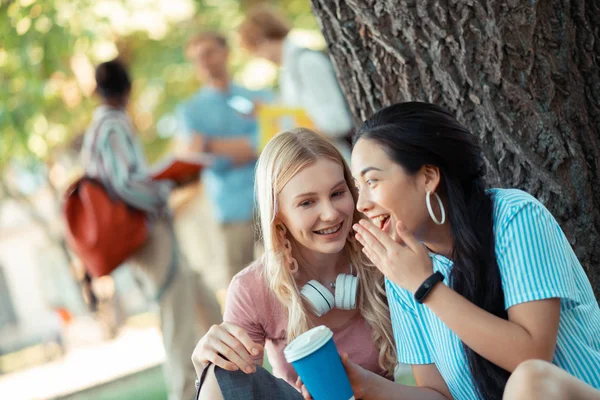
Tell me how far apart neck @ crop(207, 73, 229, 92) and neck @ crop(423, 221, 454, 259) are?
3781 millimetres

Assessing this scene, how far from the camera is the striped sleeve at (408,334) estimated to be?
242 centimetres

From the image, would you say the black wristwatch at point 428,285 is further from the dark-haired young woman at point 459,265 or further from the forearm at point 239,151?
the forearm at point 239,151

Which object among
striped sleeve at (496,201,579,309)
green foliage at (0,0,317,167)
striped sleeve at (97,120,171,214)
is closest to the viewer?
striped sleeve at (496,201,579,309)

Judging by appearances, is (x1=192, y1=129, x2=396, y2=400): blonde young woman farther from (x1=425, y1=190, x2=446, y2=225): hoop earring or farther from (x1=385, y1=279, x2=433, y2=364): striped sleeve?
(x1=425, y1=190, x2=446, y2=225): hoop earring

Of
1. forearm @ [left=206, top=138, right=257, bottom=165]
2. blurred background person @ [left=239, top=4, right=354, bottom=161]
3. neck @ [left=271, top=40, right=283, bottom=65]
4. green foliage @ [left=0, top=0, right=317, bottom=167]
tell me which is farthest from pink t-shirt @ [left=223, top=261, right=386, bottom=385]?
green foliage @ [left=0, top=0, right=317, bottom=167]

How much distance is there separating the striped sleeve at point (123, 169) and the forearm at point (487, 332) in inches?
114

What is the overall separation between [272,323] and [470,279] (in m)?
0.76

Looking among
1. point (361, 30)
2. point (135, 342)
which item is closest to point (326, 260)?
point (361, 30)

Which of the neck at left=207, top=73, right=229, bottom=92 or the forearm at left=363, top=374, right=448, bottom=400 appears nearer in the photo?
the forearm at left=363, top=374, right=448, bottom=400

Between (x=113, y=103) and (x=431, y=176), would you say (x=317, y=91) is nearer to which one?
(x=113, y=103)

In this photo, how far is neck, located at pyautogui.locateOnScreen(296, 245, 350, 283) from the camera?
2719 mm

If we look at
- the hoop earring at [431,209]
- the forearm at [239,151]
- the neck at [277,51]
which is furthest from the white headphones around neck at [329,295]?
the forearm at [239,151]

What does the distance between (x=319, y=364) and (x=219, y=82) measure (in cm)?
419

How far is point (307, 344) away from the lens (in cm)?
191
